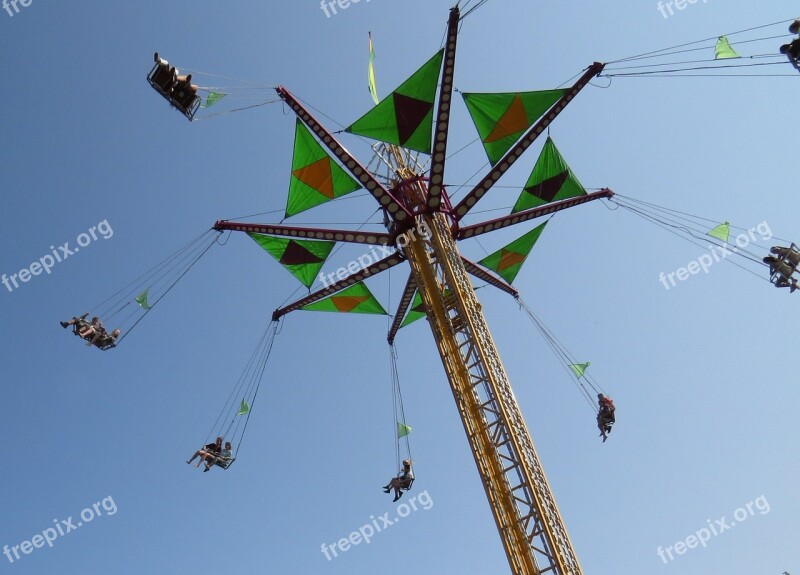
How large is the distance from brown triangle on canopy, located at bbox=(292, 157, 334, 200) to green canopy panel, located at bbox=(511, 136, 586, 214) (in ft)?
13.8

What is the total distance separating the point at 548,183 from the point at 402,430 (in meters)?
7.16

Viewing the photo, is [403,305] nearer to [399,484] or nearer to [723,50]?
[399,484]

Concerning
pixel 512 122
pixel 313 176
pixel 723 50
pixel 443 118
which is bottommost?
pixel 723 50

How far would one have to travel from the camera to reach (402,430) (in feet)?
48.8

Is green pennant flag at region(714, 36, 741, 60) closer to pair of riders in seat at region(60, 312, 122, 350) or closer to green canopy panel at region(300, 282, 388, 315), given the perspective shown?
Result: green canopy panel at region(300, 282, 388, 315)

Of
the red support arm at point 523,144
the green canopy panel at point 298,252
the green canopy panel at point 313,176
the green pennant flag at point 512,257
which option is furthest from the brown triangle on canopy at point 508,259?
the green canopy panel at point 313,176

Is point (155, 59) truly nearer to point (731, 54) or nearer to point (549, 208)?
point (549, 208)

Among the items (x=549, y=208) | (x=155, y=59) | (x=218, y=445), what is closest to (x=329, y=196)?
(x=155, y=59)

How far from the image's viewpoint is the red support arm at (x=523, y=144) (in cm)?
1109

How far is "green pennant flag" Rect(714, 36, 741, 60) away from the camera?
968 cm

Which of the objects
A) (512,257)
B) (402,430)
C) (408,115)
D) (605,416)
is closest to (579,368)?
(605,416)

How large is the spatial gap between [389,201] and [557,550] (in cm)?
697

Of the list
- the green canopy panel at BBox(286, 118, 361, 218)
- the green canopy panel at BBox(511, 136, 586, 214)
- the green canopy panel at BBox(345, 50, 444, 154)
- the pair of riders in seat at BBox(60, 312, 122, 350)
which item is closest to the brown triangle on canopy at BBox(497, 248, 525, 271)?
the green canopy panel at BBox(511, 136, 586, 214)

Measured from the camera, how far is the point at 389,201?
1168 cm
